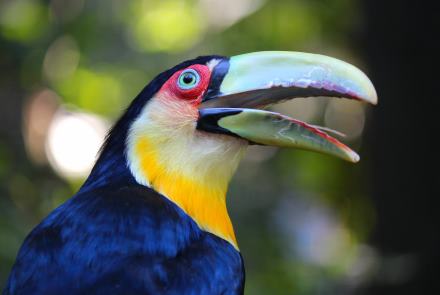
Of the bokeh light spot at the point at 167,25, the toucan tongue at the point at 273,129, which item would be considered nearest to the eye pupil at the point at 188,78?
the toucan tongue at the point at 273,129

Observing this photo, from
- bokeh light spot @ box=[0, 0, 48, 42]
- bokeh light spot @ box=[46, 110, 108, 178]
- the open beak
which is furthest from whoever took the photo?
bokeh light spot @ box=[46, 110, 108, 178]

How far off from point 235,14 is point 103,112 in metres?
1.56

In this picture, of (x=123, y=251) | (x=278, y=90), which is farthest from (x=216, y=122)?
(x=123, y=251)

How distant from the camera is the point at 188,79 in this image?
4.30 metres

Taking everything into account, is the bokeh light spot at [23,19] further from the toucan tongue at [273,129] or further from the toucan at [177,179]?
the toucan tongue at [273,129]

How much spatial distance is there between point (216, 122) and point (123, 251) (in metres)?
0.77

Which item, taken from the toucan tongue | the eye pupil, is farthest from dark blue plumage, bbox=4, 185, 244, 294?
the eye pupil

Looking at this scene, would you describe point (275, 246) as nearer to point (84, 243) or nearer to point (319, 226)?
point (319, 226)

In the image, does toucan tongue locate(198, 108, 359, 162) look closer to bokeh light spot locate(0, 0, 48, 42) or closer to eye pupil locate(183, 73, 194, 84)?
eye pupil locate(183, 73, 194, 84)

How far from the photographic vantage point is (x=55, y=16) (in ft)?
25.5

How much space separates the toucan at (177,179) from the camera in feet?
12.0

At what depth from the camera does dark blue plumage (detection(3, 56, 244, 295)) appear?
3582 millimetres

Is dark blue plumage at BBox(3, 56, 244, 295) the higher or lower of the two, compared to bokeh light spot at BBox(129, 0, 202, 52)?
lower

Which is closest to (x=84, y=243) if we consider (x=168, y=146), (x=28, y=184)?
(x=168, y=146)
